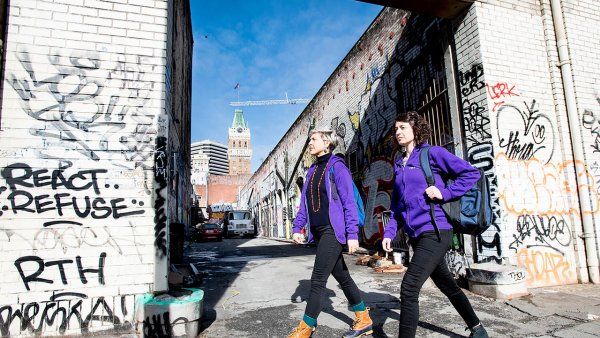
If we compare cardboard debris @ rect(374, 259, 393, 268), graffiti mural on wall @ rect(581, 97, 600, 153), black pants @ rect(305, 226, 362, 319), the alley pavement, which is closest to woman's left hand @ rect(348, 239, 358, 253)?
black pants @ rect(305, 226, 362, 319)

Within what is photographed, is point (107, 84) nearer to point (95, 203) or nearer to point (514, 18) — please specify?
point (95, 203)

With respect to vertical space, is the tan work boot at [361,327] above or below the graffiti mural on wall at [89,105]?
below

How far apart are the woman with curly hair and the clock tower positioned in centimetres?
11430

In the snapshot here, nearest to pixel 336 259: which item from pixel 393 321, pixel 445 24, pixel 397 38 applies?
pixel 393 321

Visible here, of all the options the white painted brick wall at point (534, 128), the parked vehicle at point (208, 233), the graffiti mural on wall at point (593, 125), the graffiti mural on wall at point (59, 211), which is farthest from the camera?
the parked vehicle at point (208, 233)

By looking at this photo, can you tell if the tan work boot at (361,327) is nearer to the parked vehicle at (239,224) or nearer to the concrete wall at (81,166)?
the concrete wall at (81,166)

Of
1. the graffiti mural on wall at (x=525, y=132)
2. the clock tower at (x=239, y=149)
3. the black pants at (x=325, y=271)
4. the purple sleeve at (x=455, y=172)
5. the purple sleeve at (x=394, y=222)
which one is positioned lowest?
the black pants at (x=325, y=271)

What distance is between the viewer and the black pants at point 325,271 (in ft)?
9.59

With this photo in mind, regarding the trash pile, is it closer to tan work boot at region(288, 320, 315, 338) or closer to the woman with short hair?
the woman with short hair

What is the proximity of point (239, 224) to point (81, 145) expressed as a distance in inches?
928

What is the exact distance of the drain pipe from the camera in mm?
5086

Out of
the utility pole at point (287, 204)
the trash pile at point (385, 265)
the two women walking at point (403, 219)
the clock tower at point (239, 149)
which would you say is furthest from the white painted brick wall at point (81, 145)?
the clock tower at point (239, 149)

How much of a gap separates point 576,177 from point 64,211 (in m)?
6.73

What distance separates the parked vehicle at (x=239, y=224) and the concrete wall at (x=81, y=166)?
76.2 ft
